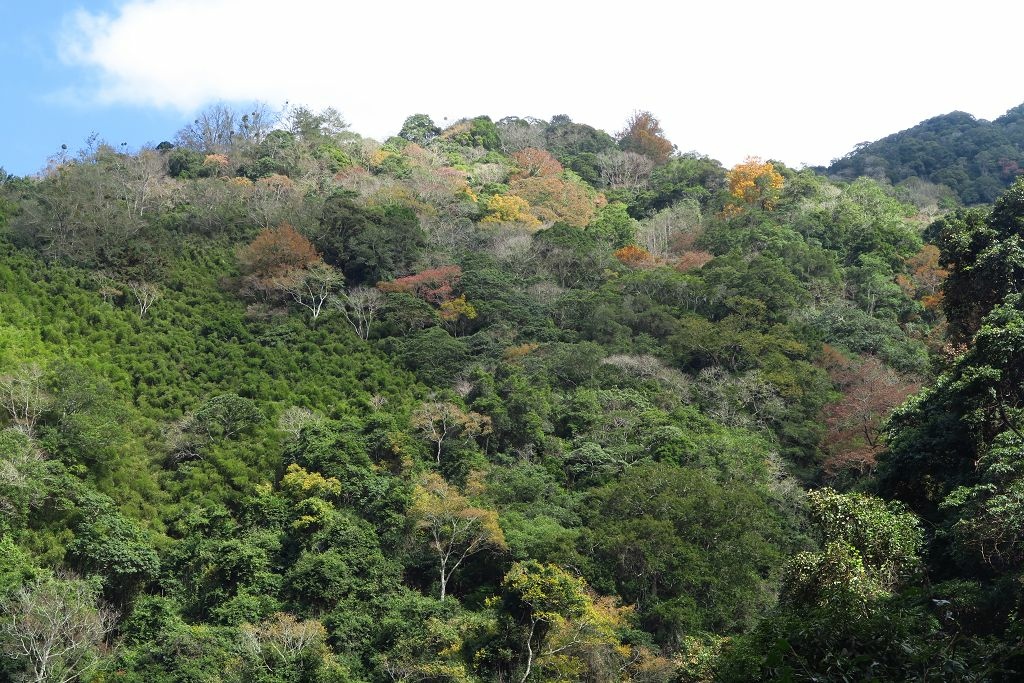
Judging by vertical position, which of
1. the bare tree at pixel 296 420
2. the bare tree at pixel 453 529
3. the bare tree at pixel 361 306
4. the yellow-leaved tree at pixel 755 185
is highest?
the yellow-leaved tree at pixel 755 185

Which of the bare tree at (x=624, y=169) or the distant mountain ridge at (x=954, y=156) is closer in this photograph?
the bare tree at (x=624, y=169)

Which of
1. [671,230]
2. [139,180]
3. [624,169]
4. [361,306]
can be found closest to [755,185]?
[671,230]

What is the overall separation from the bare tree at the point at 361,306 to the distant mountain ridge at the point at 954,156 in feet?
133

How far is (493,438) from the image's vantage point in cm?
2517

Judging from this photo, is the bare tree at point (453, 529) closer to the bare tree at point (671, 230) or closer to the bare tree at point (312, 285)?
the bare tree at point (312, 285)

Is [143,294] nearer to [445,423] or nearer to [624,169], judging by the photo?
[445,423]

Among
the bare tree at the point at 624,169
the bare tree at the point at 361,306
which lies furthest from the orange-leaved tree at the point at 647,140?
the bare tree at the point at 361,306

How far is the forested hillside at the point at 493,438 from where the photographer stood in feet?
48.3

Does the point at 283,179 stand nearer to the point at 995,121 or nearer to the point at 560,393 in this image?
the point at 560,393

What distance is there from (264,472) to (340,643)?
599 cm

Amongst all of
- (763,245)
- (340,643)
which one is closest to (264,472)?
(340,643)

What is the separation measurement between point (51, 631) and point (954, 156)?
65408 mm

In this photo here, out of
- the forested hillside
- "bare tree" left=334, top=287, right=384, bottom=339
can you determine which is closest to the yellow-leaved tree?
the forested hillside

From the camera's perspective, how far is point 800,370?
28.1 meters
